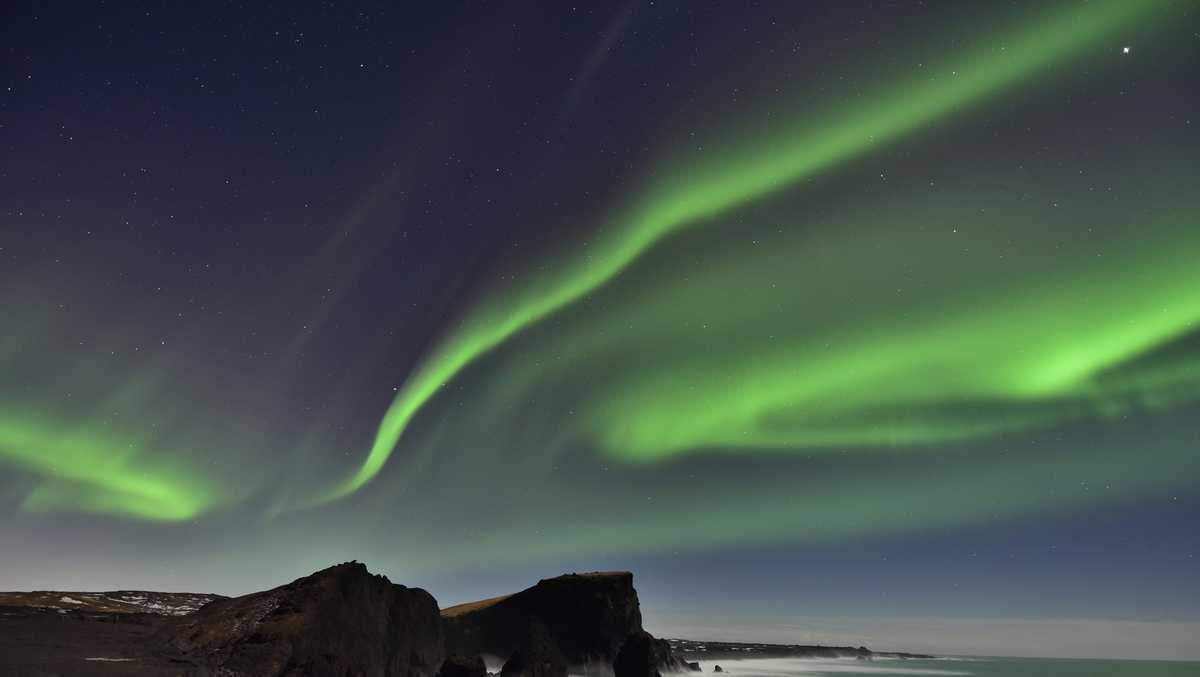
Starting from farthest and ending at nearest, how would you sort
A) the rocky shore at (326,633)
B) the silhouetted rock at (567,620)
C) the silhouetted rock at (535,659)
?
the silhouetted rock at (567,620) < the silhouetted rock at (535,659) < the rocky shore at (326,633)

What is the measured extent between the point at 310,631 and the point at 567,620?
41509 millimetres

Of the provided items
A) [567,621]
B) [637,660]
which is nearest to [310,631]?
[637,660]

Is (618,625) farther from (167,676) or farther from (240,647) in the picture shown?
(167,676)

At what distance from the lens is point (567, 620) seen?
7375 cm

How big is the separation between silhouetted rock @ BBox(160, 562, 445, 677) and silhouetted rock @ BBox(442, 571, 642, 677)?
23.0 meters

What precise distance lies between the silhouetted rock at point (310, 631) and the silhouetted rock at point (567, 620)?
22976 mm

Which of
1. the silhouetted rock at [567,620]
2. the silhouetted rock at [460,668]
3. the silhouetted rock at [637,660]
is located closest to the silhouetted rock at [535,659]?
the silhouetted rock at [567,620]

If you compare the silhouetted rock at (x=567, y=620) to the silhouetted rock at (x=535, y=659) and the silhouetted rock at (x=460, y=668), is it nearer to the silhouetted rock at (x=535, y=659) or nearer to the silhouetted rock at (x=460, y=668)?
the silhouetted rock at (x=535, y=659)

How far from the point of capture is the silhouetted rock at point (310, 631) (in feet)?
111

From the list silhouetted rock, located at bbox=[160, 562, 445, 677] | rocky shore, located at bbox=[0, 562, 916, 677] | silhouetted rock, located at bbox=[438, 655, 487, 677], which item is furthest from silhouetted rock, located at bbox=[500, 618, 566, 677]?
silhouetted rock, located at bbox=[438, 655, 487, 677]

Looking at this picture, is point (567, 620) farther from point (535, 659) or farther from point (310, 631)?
point (310, 631)

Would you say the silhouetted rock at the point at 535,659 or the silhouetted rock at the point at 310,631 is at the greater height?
the silhouetted rock at the point at 310,631

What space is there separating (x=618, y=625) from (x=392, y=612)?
32822mm

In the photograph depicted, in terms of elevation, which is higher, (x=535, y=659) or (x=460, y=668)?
(x=460, y=668)
